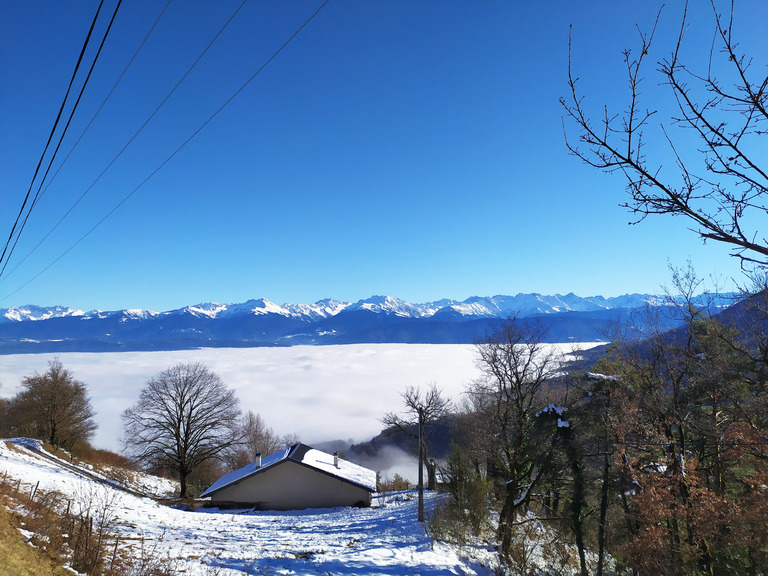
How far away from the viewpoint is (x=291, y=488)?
107 feet

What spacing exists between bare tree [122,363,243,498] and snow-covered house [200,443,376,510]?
319 inches

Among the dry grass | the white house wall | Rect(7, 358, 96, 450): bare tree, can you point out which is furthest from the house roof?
the dry grass

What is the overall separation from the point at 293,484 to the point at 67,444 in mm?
32433

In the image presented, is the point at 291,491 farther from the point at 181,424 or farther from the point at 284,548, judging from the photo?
the point at 284,548

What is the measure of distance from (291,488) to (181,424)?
15.6m

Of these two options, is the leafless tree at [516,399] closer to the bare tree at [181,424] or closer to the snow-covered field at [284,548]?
the snow-covered field at [284,548]

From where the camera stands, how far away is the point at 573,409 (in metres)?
17.6

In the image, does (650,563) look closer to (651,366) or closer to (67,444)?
(651,366)

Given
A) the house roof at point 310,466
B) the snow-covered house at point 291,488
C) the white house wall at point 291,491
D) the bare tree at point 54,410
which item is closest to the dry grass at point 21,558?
the house roof at point 310,466

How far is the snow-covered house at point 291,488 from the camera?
3234 cm

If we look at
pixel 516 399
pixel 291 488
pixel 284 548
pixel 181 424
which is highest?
pixel 516 399

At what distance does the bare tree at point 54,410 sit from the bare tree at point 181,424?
9.19 meters

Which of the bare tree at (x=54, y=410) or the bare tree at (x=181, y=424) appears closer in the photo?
the bare tree at (x=181, y=424)

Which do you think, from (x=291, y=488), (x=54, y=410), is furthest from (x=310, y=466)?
(x=54, y=410)
